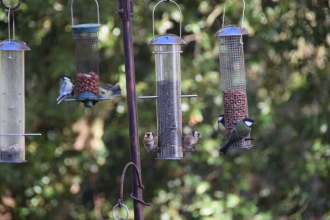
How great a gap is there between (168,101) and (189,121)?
2.03 meters

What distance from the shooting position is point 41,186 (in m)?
6.16

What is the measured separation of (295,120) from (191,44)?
1.29 metres

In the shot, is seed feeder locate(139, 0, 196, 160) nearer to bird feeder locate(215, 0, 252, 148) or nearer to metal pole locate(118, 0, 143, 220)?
bird feeder locate(215, 0, 252, 148)

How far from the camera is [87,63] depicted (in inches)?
165

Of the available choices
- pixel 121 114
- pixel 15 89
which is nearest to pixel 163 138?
pixel 15 89

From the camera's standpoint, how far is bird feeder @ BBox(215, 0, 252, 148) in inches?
158

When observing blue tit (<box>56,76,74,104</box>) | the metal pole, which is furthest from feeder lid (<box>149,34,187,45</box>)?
→ blue tit (<box>56,76,74,104</box>)

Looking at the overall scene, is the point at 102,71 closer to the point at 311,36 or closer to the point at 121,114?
the point at 121,114

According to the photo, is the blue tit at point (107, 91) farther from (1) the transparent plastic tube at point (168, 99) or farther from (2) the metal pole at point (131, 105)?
(2) the metal pole at point (131, 105)

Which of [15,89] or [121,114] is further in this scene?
[121,114]

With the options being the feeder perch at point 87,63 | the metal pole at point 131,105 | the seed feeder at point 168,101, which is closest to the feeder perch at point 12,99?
the feeder perch at point 87,63

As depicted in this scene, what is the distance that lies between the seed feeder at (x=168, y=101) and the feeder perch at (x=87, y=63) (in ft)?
1.27

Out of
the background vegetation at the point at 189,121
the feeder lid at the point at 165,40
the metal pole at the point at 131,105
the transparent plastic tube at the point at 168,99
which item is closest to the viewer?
the metal pole at the point at 131,105

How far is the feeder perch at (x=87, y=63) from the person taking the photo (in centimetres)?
374
